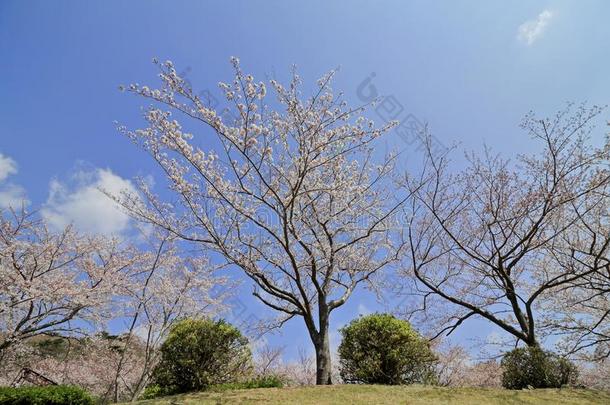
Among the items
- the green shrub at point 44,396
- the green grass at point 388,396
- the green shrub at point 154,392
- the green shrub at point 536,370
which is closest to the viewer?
the green grass at point 388,396

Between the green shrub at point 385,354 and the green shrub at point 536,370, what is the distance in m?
1.81

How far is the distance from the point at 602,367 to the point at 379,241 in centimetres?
1133

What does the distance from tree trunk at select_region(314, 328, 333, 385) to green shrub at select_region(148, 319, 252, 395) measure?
1971 mm

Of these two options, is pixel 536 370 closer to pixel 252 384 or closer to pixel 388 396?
pixel 388 396

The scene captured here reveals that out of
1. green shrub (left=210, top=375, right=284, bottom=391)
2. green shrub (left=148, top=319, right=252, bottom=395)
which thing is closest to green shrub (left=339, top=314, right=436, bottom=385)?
green shrub (left=210, top=375, right=284, bottom=391)

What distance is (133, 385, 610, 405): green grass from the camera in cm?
724

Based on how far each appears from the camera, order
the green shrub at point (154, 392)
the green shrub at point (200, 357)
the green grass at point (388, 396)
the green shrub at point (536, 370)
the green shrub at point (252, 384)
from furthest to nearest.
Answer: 1. the green shrub at point (154, 392)
2. the green shrub at point (200, 357)
3. the green shrub at point (252, 384)
4. the green shrub at point (536, 370)
5. the green grass at point (388, 396)

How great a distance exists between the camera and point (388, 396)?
7.38 m

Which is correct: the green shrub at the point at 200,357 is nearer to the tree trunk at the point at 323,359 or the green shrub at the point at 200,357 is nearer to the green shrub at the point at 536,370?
the tree trunk at the point at 323,359

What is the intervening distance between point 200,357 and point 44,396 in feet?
10.8

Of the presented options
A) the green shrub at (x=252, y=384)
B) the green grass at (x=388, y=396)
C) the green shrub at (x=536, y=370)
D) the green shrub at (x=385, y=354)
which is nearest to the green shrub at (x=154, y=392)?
the green grass at (x=388, y=396)

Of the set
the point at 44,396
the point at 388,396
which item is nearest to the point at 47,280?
the point at 44,396

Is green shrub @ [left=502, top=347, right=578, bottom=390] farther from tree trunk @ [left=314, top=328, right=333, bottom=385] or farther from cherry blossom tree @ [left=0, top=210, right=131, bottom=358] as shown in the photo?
cherry blossom tree @ [left=0, top=210, right=131, bottom=358]

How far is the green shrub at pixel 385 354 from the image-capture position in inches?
344
